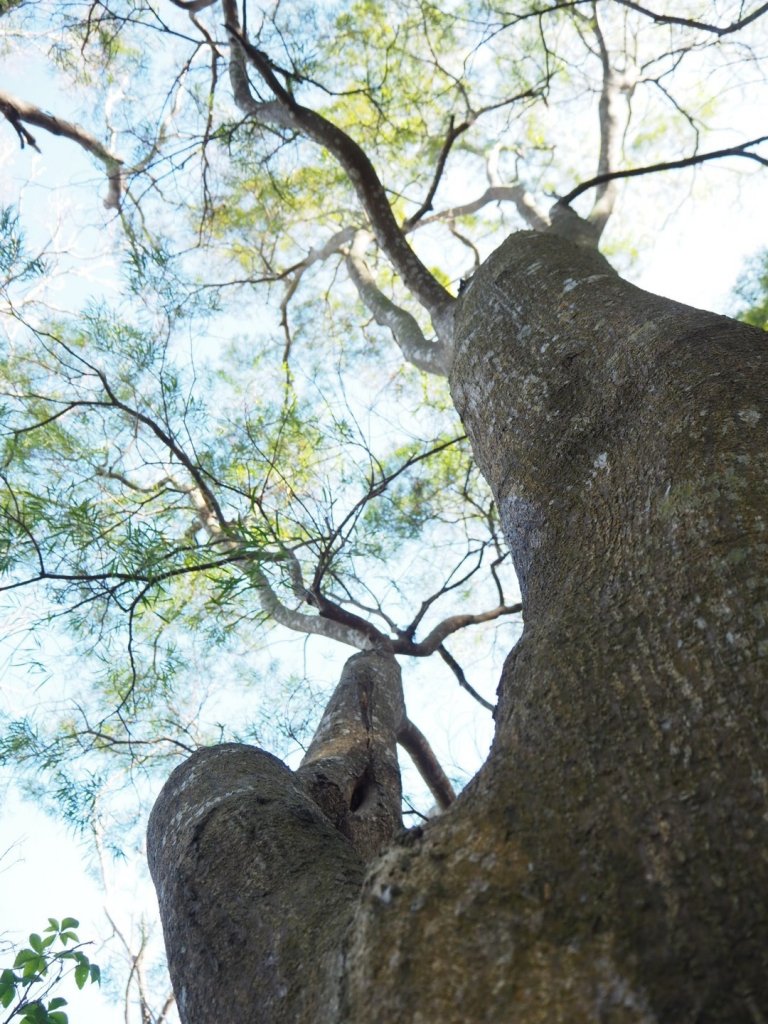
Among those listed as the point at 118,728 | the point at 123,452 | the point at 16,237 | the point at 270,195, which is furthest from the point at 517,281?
the point at 270,195

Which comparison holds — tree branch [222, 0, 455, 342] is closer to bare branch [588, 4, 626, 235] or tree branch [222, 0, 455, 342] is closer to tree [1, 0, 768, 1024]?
tree [1, 0, 768, 1024]

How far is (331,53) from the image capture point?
408 cm

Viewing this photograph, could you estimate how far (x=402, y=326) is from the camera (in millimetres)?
2850

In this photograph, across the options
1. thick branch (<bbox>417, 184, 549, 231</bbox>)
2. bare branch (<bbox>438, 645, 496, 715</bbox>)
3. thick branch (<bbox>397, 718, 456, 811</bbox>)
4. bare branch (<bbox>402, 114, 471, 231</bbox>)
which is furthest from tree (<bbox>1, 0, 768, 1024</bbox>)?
thick branch (<bbox>417, 184, 549, 231</bbox>)

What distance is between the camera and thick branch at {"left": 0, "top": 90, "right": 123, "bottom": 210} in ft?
8.49

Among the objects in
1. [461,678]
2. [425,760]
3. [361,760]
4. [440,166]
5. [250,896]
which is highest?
[440,166]

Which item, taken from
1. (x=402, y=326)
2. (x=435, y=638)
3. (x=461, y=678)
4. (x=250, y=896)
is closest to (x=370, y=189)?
(x=402, y=326)

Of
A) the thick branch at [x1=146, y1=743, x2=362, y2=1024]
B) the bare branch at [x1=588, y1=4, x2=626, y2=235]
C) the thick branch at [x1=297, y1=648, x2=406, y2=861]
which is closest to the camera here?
the thick branch at [x1=146, y1=743, x2=362, y2=1024]

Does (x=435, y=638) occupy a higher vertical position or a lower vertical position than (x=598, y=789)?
higher

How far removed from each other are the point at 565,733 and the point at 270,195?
435 cm

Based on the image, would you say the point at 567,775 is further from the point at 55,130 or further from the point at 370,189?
the point at 55,130

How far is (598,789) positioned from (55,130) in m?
3.26

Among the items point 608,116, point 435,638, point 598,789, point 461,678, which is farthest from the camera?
point 608,116

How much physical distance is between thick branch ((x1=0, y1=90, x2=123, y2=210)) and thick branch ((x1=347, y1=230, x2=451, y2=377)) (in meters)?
1.18
